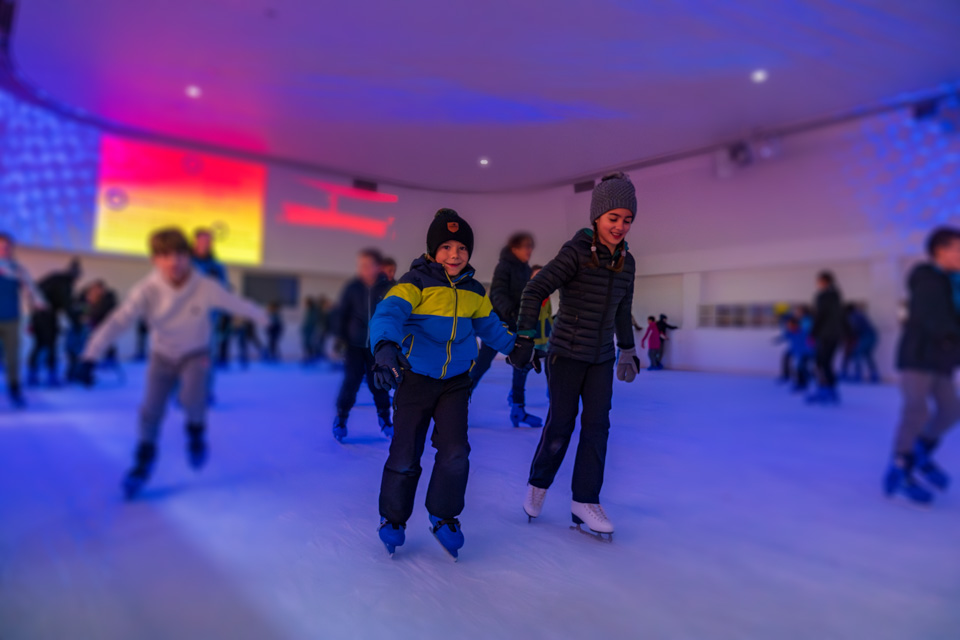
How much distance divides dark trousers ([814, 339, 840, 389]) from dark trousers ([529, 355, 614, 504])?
11.1 inches

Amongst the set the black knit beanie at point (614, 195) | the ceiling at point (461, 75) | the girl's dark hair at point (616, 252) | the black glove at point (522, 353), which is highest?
the ceiling at point (461, 75)

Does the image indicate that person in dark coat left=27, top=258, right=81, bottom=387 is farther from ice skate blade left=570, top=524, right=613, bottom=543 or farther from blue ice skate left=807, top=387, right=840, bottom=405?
blue ice skate left=807, top=387, right=840, bottom=405

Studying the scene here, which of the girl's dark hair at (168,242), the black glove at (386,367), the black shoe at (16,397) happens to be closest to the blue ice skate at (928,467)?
the black glove at (386,367)

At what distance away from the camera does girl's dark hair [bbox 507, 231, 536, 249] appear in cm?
68

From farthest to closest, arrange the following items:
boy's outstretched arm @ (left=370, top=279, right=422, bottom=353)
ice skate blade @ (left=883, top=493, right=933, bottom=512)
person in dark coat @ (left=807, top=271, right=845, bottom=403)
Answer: boy's outstretched arm @ (left=370, top=279, right=422, bottom=353) → ice skate blade @ (left=883, top=493, right=933, bottom=512) → person in dark coat @ (left=807, top=271, right=845, bottom=403)

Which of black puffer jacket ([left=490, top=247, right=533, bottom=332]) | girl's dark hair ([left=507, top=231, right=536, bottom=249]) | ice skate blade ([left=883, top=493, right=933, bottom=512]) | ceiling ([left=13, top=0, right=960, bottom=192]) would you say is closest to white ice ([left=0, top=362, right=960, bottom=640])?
ice skate blade ([left=883, top=493, right=933, bottom=512])

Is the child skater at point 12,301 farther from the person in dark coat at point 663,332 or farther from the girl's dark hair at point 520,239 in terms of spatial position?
the person in dark coat at point 663,332

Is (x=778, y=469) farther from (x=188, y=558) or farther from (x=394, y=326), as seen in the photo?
(x=188, y=558)

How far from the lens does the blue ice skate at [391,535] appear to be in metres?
0.72

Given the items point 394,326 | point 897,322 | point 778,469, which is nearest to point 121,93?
point 394,326

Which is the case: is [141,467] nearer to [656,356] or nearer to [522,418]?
[522,418]

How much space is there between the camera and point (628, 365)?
2.38 ft

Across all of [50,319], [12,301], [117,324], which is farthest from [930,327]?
[12,301]

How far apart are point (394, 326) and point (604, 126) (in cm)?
44
